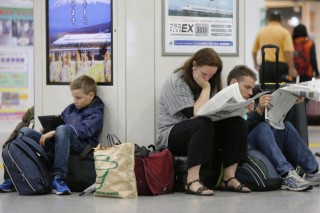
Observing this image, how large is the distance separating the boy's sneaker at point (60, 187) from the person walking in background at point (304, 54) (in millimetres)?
6112

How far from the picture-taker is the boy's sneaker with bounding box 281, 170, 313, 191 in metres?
5.01

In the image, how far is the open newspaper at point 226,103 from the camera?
4602mm

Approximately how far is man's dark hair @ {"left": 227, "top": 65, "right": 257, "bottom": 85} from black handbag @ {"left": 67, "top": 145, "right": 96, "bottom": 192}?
1.24 m

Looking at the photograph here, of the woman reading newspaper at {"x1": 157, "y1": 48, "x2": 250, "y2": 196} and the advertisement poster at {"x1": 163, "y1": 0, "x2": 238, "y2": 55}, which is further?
the advertisement poster at {"x1": 163, "y1": 0, "x2": 238, "y2": 55}

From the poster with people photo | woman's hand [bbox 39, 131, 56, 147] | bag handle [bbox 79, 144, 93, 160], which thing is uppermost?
the poster with people photo

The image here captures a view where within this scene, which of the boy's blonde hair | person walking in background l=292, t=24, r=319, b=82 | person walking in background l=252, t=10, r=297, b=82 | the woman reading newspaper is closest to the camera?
the woman reading newspaper

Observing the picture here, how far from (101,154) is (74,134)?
0.38 metres

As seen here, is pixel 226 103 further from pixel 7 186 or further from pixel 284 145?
pixel 7 186

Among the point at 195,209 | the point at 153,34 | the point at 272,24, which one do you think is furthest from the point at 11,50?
the point at 195,209

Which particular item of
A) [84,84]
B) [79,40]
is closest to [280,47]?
[79,40]

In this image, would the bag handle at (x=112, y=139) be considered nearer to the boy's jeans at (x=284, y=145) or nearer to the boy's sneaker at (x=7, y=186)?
the boy's sneaker at (x=7, y=186)

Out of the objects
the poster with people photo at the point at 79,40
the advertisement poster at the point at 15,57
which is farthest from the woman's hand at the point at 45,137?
the advertisement poster at the point at 15,57

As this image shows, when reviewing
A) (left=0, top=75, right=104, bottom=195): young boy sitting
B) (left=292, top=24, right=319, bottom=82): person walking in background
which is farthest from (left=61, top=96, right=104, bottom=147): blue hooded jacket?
(left=292, top=24, right=319, bottom=82): person walking in background

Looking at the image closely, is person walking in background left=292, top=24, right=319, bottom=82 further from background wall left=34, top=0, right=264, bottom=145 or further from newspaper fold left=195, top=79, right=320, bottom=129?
newspaper fold left=195, top=79, right=320, bottom=129
